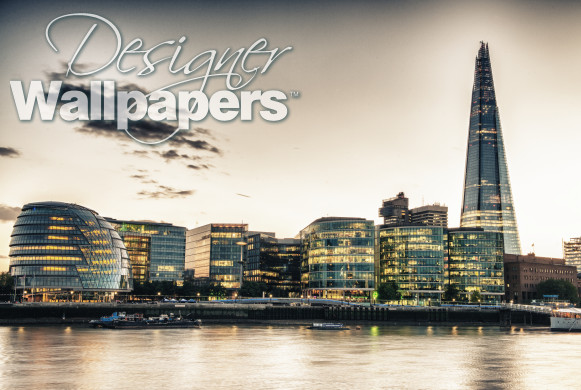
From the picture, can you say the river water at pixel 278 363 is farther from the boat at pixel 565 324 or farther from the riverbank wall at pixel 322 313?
the riverbank wall at pixel 322 313

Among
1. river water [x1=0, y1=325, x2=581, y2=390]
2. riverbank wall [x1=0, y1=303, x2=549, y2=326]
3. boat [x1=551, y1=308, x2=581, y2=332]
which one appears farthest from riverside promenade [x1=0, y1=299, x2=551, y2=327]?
river water [x1=0, y1=325, x2=581, y2=390]

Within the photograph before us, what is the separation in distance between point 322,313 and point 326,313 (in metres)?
2.39

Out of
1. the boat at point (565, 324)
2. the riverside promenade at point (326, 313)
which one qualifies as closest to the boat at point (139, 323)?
the riverside promenade at point (326, 313)

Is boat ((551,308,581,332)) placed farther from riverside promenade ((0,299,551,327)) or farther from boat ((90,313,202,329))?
boat ((90,313,202,329))

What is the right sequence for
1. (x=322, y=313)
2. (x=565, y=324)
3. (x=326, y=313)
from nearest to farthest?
(x=565, y=324), (x=326, y=313), (x=322, y=313)

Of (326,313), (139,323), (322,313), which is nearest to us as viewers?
(139,323)

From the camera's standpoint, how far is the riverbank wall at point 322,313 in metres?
163

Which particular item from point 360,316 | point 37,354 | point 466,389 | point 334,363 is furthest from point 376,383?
point 360,316

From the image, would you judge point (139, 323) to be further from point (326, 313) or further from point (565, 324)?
point (565, 324)

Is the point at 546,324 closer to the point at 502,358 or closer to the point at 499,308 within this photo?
the point at 499,308

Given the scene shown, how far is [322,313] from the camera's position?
176875 millimetres

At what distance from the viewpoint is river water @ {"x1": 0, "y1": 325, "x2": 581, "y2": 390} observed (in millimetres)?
55312

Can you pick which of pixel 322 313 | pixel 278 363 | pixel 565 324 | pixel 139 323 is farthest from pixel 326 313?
pixel 278 363

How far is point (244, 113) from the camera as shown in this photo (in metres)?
60.0
